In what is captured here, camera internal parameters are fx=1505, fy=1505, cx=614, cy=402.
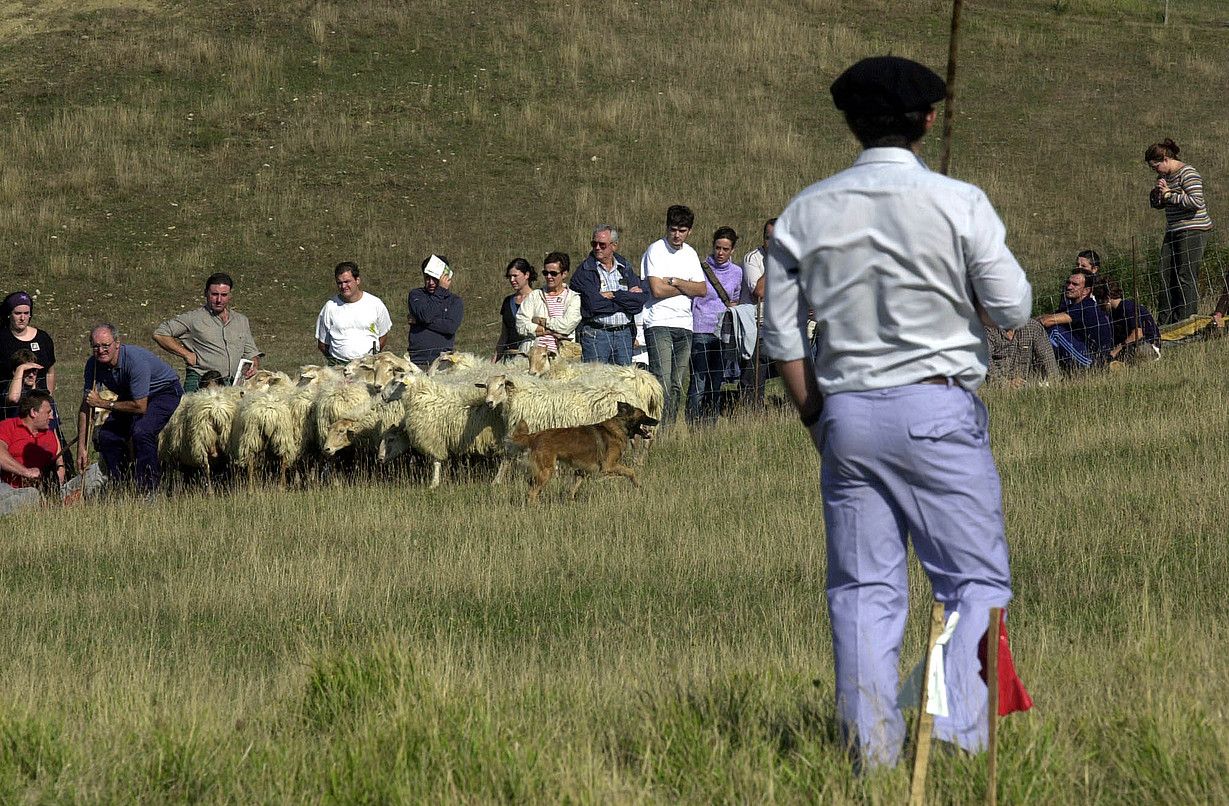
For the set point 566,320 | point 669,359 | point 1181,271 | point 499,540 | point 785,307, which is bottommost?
point 499,540

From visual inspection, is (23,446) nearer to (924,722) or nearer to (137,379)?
(137,379)

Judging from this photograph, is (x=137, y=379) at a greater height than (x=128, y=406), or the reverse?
(x=137, y=379)

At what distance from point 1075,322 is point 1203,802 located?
40.3 ft

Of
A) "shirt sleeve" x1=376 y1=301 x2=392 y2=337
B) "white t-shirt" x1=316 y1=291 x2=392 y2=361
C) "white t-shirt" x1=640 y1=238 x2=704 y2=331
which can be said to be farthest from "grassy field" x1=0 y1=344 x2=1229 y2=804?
"shirt sleeve" x1=376 y1=301 x2=392 y2=337

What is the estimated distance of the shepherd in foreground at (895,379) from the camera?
14.5 feet

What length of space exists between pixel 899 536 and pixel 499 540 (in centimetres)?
671

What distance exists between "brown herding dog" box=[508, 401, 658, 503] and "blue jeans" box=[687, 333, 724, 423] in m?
3.26

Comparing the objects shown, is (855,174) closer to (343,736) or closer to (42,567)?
(343,736)

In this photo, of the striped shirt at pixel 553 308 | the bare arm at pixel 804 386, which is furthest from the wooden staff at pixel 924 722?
the striped shirt at pixel 553 308

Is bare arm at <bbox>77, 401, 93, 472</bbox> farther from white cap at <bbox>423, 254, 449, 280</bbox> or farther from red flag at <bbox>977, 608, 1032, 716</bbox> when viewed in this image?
red flag at <bbox>977, 608, 1032, 716</bbox>

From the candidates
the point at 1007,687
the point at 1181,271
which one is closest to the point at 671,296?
the point at 1181,271

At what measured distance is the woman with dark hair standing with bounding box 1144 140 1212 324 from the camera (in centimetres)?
1516

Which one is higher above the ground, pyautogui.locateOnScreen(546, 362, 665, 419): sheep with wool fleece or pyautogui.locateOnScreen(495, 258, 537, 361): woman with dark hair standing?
A: pyautogui.locateOnScreen(495, 258, 537, 361): woman with dark hair standing

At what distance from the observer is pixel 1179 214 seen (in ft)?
50.6
